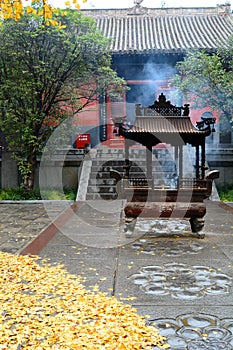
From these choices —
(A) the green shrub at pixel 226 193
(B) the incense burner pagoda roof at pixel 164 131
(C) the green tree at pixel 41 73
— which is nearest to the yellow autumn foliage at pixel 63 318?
(B) the incense burner pagoda roof at pixel 164 131

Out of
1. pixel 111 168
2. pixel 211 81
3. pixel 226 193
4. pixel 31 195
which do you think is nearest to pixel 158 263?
pixel 31 195

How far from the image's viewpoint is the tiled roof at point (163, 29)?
684 inches

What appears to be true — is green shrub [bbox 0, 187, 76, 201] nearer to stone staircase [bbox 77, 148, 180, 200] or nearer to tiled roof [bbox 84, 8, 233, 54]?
stone staircase [bbox 77, 148, 180, 200]

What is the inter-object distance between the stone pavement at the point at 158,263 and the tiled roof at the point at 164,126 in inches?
74.1

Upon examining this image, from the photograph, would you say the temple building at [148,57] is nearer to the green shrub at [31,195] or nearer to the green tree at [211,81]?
the green tree at [211,81]

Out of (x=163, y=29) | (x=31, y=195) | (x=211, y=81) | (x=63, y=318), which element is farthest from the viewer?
(x=163, y=29)

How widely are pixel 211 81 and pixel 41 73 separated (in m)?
5.11

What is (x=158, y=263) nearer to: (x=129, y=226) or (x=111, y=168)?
(x=129, y=226)

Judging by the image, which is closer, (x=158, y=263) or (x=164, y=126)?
(x=158, y=263)

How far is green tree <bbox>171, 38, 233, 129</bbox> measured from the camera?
40.1ft

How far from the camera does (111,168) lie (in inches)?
555

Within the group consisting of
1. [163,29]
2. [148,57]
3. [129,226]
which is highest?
[163,29]

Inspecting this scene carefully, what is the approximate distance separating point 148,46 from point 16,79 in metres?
7.29

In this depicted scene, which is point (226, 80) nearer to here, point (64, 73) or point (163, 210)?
point (64, 73)
